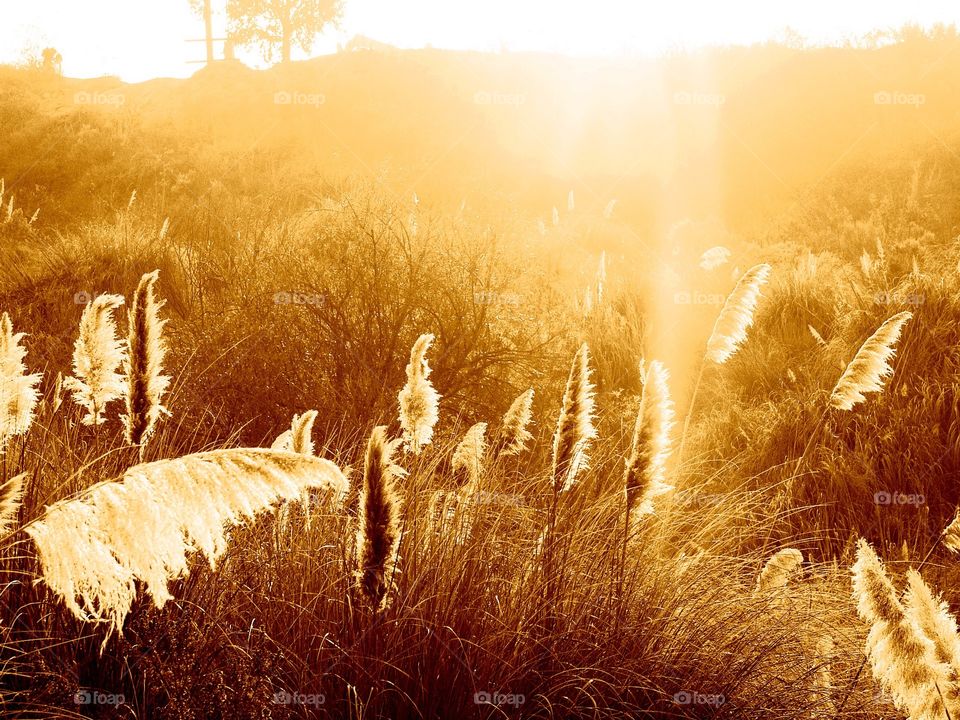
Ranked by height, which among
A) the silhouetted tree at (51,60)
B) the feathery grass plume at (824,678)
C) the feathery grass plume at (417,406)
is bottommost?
the feathery grass plume at (824,678)

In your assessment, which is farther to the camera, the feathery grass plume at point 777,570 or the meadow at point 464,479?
the feathery grass plume at point 777,570

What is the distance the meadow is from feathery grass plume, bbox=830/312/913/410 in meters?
0.02

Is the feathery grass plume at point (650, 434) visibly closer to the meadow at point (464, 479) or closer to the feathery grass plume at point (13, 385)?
the meadow at point (464, 479)

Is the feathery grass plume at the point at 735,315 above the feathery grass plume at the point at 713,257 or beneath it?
above

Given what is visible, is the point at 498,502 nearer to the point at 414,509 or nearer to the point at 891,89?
the point at 414,509

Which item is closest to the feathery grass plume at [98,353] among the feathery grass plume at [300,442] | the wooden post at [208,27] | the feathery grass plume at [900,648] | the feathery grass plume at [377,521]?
the feathery grass plume at [300,442]

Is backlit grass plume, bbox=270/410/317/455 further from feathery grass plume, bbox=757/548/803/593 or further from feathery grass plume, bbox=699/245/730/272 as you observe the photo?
feathery grass plume, bbox=699/245/730/272

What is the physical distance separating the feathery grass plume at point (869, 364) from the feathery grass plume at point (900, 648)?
2.02 meters

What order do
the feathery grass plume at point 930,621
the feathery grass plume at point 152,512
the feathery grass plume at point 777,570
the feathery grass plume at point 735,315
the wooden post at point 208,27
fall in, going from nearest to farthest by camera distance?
the feathery grass plume at point 152,512 → the feathery grass plume at point 930,621 → the feathery grass plume at point 777,570 → the feathery grass plume at point 735,315 → the wooden post at point 208,27

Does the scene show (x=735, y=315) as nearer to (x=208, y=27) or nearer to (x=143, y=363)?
(x=143, y=363)

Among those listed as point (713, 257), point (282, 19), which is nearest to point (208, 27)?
point (282, 19)

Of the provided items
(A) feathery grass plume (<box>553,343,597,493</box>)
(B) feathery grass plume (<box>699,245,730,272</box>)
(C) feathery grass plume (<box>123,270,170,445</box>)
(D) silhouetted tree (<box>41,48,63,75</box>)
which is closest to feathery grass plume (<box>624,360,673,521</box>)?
(A) feathery grass plume (<box>553,343,597,493</box>)

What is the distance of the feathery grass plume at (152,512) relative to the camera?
5.18ft

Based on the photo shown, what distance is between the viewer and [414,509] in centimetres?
332
